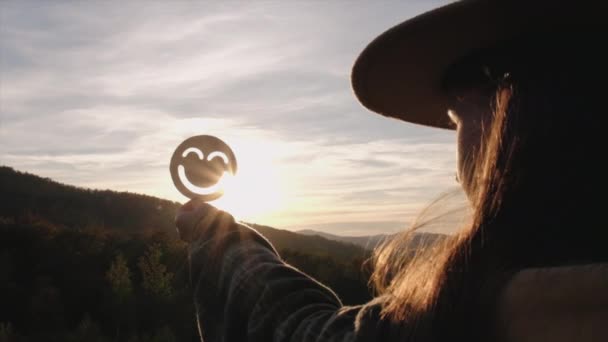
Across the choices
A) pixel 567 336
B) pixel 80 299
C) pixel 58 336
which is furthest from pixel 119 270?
pixel 567 336

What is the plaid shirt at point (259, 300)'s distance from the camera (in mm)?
1779

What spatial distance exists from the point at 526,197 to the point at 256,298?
866mm

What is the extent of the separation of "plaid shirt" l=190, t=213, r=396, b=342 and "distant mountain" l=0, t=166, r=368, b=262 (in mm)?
36544

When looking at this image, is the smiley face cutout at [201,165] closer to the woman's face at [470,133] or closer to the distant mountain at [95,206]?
the woman's face at [470,133]

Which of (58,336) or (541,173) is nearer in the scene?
(541,173)

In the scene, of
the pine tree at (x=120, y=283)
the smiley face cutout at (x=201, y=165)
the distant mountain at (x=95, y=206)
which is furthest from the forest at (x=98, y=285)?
the distant mountain at (x=95, y=206)

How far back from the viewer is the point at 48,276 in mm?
11539

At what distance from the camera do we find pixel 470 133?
174cm

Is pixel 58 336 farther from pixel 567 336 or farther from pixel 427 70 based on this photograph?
pixel 567 336

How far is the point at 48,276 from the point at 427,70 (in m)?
10.7

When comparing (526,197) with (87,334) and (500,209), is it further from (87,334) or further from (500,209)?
(87,334)

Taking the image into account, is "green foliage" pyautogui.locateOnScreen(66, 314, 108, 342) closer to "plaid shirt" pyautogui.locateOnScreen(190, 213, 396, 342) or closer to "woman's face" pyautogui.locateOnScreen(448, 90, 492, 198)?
"plaid shirt" pyautogui.locateOnScreen(190, 213, 396, 342)

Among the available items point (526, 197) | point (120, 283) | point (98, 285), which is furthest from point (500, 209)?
point (98, 285)

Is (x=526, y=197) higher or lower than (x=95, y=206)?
higher
